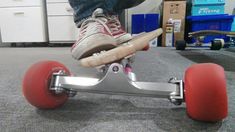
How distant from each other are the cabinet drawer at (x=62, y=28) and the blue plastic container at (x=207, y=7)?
3.69ft

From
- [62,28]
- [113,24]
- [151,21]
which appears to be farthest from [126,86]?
[62,28]

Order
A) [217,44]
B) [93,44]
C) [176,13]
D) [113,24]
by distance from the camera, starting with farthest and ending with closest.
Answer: [176,13] < [217,44] < [113,24] < [93,44]

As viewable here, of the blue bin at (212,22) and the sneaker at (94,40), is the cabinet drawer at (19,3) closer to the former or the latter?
the blue bin at (212,22)

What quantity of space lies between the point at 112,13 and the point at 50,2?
1.60m

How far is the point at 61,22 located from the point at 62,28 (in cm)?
6

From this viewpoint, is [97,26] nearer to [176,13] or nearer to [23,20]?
[176,13]

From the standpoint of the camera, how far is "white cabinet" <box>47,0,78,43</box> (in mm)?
2076

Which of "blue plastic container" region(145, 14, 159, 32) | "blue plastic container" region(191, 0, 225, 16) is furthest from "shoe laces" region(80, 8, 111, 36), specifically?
"blue plastic container" region(191, 0, 225, 16)

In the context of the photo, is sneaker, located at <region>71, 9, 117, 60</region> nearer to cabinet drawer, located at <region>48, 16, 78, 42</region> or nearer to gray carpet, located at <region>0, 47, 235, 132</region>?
gray carpet, located at <region>0, 47, 235, 132</region>

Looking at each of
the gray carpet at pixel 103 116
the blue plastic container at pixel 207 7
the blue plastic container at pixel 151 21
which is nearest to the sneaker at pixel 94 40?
the gray carpet at pixel 103 116

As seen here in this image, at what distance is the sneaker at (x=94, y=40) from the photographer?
51 centimetres

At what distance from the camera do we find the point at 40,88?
481 millimetres

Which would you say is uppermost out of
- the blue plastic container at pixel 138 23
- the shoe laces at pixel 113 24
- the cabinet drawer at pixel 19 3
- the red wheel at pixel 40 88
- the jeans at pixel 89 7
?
the cabinet drawer at pixel 19 3

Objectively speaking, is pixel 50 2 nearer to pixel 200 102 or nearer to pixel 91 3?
pixel 91 3
